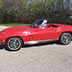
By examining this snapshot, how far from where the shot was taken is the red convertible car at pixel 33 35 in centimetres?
461

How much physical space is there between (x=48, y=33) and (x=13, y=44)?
1.64 meters

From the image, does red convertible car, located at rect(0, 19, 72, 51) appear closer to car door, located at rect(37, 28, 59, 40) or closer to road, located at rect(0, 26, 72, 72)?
car door, located at rect(37, 28, 59, 40)

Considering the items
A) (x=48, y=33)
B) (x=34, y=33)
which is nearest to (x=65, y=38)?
(x=48, y=33)

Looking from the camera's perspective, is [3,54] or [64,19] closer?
[3,54]

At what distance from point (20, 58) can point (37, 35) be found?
4.68 ft

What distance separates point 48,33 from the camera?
5.15 meters

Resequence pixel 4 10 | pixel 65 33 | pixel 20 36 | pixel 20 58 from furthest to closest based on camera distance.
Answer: pixel 4 10, pixel 65 33, pixel 20 36, pixel 20 58

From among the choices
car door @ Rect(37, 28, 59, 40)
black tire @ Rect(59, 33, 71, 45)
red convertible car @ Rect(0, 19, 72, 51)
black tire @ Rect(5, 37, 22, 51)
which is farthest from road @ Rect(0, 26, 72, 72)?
black tire @ Rect(59, 33, 71, 45)

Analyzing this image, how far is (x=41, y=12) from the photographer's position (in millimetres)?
18344

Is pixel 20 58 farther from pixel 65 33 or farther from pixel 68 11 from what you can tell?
pixel 68 11

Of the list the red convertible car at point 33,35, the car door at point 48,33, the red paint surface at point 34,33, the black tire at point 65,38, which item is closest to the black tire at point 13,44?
the red convertible car at point 33,35

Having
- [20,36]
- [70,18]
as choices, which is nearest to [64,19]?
[70,18]

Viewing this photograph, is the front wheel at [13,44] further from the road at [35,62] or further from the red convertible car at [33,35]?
the road at [35,62]

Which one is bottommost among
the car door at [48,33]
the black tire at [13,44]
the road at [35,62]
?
the road at [35,62]
